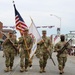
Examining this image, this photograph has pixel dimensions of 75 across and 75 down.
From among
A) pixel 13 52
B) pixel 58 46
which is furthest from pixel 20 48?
pixel 58 46

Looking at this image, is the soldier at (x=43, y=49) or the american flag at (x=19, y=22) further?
the american flag at (x=19, y=22)

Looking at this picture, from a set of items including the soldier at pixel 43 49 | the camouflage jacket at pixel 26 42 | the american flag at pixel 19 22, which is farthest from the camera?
the american flag at pixel 19 22

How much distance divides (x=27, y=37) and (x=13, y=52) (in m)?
1.01

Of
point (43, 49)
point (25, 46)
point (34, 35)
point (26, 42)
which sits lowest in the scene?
point (43, 49)

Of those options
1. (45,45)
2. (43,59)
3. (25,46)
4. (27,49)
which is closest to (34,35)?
(45,45)

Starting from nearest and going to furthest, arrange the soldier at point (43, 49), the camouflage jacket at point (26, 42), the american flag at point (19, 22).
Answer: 1. the camouflage jacket at point (26, 42)
2. the soldier at point (43, 49)
3. the american flag at point (19, 22)

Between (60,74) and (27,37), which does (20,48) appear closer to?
(27,37)

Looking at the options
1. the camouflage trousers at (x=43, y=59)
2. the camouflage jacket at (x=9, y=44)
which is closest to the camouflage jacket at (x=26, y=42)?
the camouflage jacket at (x=9, y=44)

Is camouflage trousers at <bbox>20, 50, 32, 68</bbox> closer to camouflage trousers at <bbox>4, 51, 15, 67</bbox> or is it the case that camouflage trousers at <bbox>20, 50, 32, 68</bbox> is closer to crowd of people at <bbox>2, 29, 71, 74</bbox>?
crowd of people at <bbox>2, 29, 71, 74</bbox>

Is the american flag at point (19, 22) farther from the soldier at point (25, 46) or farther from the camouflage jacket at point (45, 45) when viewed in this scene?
the camouflage jacket at point (45, 45)

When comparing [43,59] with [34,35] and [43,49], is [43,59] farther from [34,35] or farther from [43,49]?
[34,35]

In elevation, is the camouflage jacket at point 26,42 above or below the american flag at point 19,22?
below

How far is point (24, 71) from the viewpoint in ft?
53.8

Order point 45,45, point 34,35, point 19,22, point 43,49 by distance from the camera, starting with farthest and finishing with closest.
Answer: point 19,22
point 34,35
point 43,49
point 45,45
